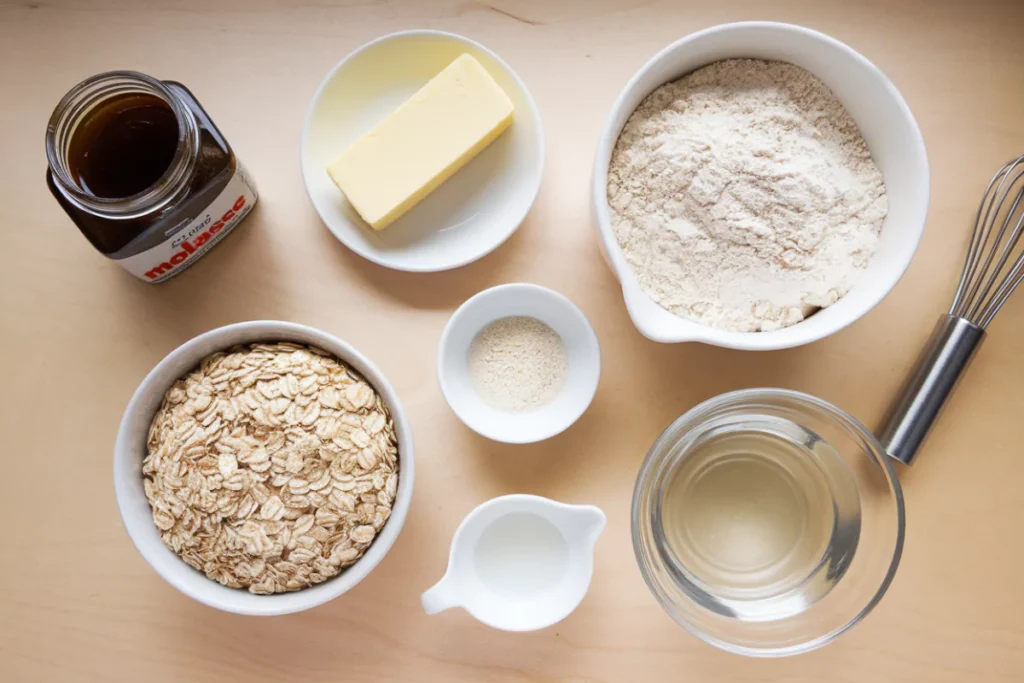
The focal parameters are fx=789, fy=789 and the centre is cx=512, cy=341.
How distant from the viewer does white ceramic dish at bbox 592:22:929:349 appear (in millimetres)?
705

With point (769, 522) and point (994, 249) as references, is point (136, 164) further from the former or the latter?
point (994, 249)

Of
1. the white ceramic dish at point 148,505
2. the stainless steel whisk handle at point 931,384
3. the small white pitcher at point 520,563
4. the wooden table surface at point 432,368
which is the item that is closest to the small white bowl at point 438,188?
the wooden table surface at point 432,368

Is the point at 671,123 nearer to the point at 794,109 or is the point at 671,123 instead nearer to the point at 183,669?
the point at 794,109

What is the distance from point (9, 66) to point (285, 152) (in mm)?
313

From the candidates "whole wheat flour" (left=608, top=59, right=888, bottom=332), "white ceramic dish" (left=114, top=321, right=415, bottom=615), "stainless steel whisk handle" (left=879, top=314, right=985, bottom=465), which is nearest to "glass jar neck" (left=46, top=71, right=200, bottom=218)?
"white ceramic dish" (left=114, top=321, right=415, bottom=615)

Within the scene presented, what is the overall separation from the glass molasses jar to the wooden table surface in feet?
0.41

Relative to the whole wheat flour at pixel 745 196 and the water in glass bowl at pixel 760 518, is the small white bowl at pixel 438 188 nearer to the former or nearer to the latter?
the whole wheat flour at pixel 745 196

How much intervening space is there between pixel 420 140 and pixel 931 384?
1.90 feet

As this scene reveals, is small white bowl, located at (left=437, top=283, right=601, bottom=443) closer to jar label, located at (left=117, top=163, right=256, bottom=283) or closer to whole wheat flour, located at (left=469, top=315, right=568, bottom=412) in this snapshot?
whole wheat flour, located at (left=469, top=315, right=568, bottom=412)

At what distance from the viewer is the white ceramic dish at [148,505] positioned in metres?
0.72

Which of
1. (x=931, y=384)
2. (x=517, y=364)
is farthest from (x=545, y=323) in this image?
(x=931, y=384)

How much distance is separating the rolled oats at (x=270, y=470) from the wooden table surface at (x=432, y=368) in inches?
4.6

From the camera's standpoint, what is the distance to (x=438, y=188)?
849 mm

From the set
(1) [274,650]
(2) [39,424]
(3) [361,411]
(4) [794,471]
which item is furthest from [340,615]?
(4) [794,471]
